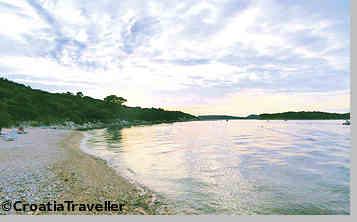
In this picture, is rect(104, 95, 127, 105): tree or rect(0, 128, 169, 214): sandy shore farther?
rect(104, 95, 127, 105): tree

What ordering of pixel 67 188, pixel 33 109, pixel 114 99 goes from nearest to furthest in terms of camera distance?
pixel 67 188 → pixel 33 109 → pixel 114 99

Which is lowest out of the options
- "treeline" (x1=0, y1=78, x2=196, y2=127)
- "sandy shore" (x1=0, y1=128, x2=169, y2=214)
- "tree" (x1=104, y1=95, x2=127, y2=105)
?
"sandy shore" (x1=0, y1=128, x2=169, y2=214)

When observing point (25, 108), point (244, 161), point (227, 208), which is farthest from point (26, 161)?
point (25, 108)

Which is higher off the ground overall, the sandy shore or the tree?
the tree

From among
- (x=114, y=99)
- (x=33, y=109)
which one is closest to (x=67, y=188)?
(x=33, y=109)

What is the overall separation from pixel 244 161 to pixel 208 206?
38.0 ft

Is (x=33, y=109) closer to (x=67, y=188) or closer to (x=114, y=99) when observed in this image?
(x=67, y=188)

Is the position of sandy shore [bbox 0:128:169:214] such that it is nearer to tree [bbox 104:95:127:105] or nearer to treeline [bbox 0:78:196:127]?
treeline [bbox 0:78:196:127]

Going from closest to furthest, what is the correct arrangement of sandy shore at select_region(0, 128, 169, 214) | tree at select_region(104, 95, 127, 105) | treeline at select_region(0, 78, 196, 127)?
sandy shore at select_region(0, 128, 169, 214), treeline at select_region(0, 78, 196, 127), tree at select_region(104, 95, 127, 105)

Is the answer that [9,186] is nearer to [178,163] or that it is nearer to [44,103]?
[178,163]

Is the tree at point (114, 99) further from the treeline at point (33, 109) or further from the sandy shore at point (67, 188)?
the sandy shore at point (67, 188)

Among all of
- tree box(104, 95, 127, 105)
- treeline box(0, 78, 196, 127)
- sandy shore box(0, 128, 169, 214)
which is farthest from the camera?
tree box(104, 95, 127, 105)

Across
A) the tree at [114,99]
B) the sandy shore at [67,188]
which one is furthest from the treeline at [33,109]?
the tree at [114,99]

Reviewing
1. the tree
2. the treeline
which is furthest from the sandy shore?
the tree
